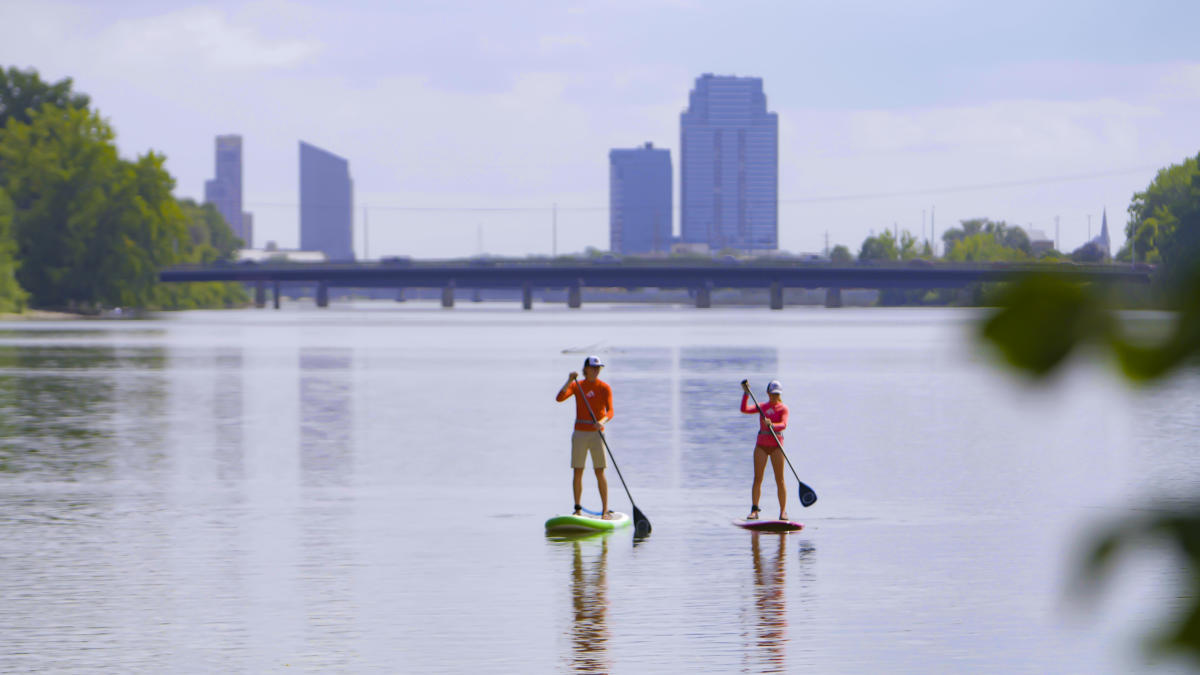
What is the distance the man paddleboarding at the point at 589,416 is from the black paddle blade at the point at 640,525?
1.88ft

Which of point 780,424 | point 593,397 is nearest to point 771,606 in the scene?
point 780,424

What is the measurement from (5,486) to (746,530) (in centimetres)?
1389

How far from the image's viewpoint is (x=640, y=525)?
22.2 m

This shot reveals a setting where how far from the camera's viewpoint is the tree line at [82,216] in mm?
161000

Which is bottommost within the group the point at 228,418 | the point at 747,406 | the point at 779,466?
the point at 228,418

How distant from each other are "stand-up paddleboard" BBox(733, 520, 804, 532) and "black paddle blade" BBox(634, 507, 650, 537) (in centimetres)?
168

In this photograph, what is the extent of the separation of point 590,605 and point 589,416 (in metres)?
5.51

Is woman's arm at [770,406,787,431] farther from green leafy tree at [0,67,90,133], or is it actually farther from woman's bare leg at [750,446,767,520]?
green leafy tree at [0,67,90,133]

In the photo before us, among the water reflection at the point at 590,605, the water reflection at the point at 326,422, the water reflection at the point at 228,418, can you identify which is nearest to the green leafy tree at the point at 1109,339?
the water reflection at the point at 590,605

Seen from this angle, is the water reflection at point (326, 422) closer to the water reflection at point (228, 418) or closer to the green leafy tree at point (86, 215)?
the water reflection at point (228, 418)

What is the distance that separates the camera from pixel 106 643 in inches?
575

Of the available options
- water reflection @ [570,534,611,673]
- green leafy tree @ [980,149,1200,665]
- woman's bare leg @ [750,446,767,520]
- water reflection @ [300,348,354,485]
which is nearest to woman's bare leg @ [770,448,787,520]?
woman's bare leg @ [750,446,767,520]

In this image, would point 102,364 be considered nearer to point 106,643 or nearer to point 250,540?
point 250,540

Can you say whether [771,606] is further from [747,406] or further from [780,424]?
[747,406]
